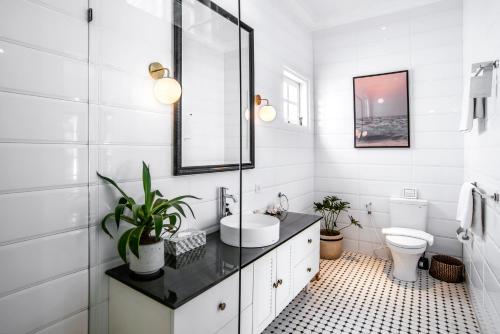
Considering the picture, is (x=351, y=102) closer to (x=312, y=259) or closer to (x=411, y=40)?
(x=411, y=40)

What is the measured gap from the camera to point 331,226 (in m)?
3.45

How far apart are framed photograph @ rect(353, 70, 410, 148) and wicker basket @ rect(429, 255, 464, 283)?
124 centimetres

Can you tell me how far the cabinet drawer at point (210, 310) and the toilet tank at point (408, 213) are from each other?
7.65 feet

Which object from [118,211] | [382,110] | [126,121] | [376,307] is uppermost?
[382,110]

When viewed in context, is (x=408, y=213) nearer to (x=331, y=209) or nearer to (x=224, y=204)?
(x=331, y=209)

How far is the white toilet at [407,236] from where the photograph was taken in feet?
8.21

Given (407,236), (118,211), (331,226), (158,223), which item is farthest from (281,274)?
(331,226)

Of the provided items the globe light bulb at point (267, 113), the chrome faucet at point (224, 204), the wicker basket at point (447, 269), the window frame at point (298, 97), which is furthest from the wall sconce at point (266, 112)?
the wicker basket at point (447, 269)

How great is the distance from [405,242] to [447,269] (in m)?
0.51

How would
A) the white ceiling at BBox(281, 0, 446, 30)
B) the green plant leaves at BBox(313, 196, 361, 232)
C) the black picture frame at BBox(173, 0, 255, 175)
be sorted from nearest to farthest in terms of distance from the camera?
the black picture frame at BBox(173, 0, 255, 175), the white ceiling at BBox(281, 0, 446, 30), the green plant leaves at BBox(313, 196, 361, 232)

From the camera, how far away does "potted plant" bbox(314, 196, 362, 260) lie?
311 centimetres

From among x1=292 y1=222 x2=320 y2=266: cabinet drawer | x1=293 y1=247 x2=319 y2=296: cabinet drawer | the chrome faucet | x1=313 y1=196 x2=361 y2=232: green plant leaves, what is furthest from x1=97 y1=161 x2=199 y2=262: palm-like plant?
x1=313 y1=196 x2=361 y2=232: green plant leaves

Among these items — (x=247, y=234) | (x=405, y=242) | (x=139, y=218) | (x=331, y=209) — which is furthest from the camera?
(x=331, y=209)

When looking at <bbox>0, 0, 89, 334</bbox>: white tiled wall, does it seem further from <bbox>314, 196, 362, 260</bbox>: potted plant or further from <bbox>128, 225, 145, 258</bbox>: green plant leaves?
<bbox>314, 196, 362, 260</bbox>: potted plant
